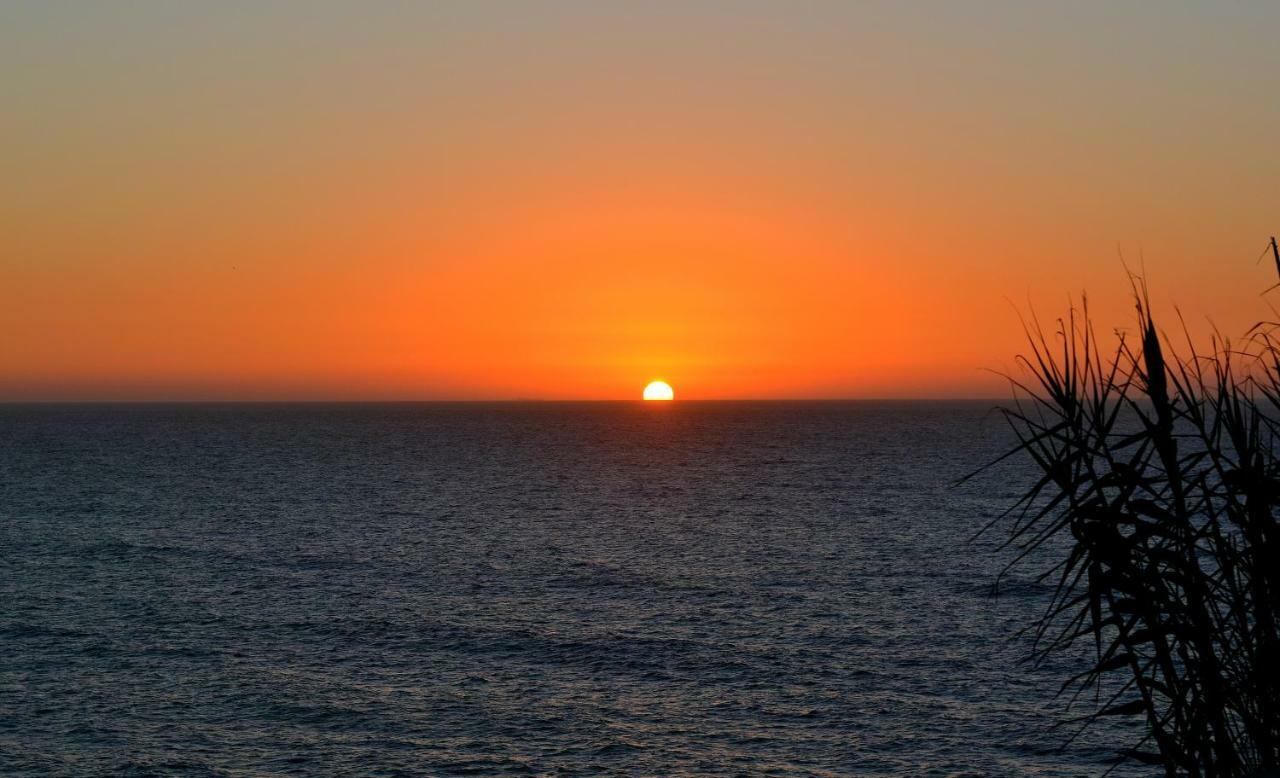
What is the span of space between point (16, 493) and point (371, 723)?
3886 inches

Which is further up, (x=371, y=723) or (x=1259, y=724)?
(x=1259, y=724)

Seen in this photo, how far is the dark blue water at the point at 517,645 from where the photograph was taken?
3244cm

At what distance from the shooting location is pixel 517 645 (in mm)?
45219

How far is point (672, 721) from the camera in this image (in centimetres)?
3488

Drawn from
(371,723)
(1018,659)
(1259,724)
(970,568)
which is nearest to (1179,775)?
(1259,724)

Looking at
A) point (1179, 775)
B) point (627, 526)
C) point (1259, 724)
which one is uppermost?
point (1259, 724)

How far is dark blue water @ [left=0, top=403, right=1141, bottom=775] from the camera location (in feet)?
106

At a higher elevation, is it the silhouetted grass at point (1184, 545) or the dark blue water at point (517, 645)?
the silhouetted grass at point (1184, 545)

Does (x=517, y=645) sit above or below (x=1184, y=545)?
below

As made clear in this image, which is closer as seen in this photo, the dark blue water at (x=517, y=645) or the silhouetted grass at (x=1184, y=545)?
the silhouetted grass at (x=1184, y=545)

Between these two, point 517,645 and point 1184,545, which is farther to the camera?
point 517,645

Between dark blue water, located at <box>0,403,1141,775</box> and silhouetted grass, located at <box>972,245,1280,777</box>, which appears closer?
silhouetted grass, located at <box>972,245,1280,777</box>

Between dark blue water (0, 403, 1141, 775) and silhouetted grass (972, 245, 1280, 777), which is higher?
silhouetted grass (972, 245, 1280, 777)

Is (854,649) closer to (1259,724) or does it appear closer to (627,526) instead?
(1259,724)
